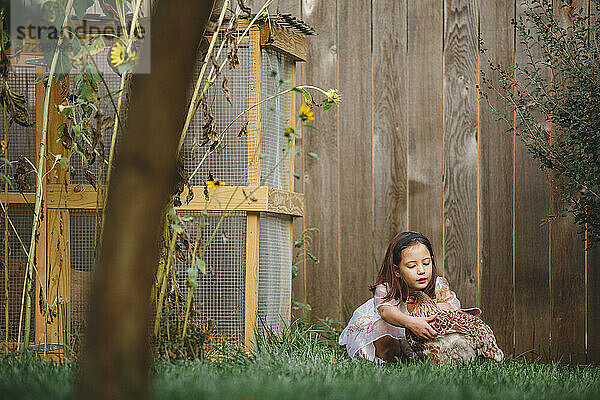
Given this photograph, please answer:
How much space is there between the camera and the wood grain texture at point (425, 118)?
410 centimetres

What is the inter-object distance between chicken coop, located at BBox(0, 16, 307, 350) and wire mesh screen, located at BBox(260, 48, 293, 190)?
0.02m

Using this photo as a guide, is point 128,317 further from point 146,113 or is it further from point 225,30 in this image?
point 225,30

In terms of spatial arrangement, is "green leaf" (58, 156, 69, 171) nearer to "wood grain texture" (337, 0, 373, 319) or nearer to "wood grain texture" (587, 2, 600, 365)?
"wood grain texture" (337, 0, 373, 319)

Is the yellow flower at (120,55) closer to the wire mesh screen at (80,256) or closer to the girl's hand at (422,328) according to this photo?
the wire mesh screen at (80,256)

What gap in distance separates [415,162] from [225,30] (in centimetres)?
144

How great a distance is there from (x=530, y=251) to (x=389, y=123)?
1.07m

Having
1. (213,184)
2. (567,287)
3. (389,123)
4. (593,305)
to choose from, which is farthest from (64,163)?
(593,305)

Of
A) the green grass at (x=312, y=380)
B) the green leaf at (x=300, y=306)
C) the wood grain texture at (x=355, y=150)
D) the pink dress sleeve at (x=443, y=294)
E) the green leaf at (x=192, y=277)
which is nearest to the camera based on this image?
the green grass at (x=312, y=380)

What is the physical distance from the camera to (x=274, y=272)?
3.40 meters

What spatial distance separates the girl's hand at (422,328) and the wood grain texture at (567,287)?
121 cm

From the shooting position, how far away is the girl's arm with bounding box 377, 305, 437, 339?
311cm

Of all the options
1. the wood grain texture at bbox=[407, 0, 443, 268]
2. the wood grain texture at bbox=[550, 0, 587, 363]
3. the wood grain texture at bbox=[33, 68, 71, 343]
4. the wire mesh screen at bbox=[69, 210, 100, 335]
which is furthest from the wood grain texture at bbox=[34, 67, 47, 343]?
the wood grain texture at bbox=[550, 0, 587, 363]

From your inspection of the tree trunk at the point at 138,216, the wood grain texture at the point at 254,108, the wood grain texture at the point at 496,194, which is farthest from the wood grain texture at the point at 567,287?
the tree trunk at the point at 138,216

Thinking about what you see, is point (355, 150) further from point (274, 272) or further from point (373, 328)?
point (373, 328)
